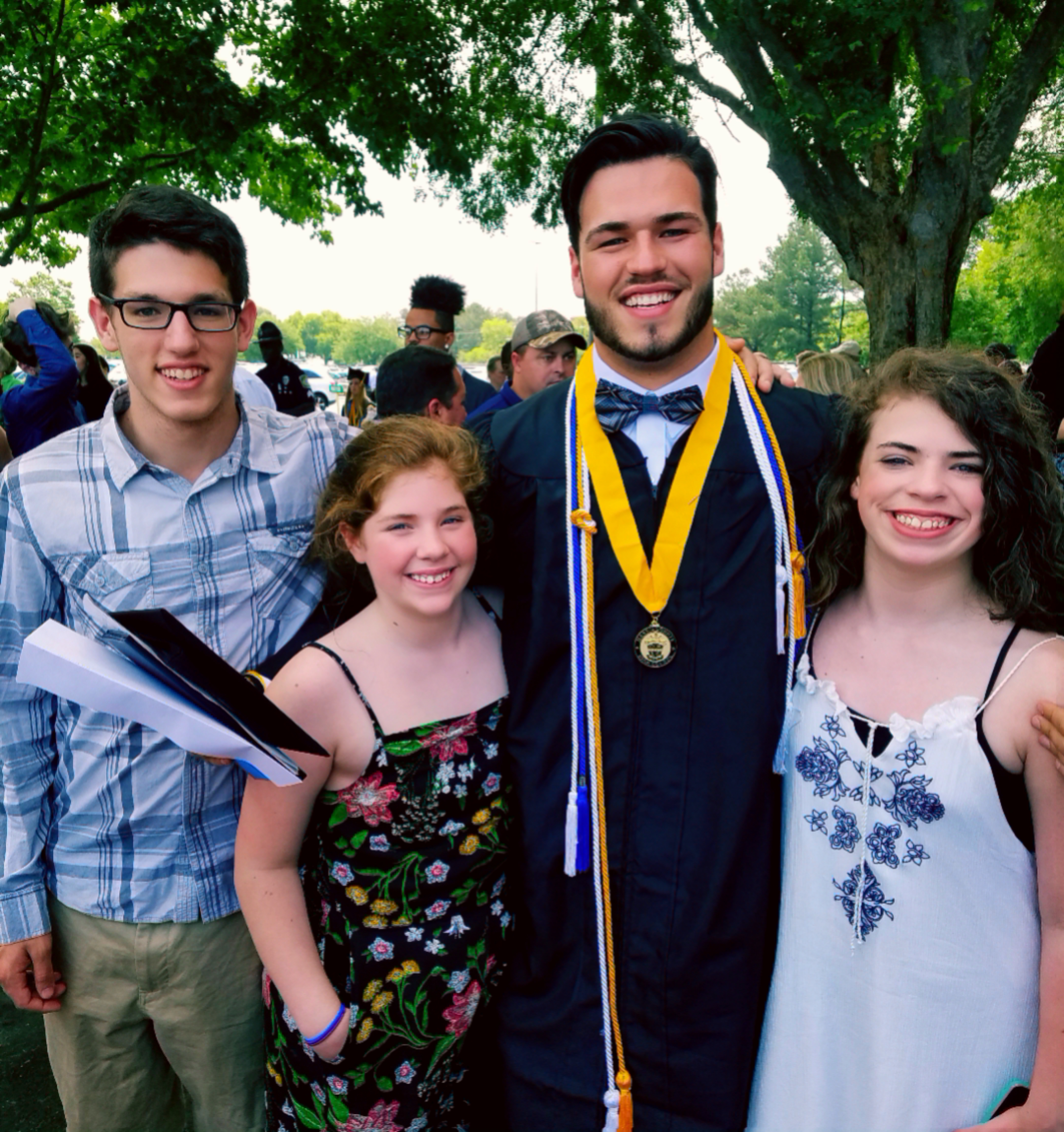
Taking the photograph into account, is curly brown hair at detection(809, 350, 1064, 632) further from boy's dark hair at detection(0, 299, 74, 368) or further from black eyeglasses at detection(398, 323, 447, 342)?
black eyeglasses at detection(398, 323, 447, 342)

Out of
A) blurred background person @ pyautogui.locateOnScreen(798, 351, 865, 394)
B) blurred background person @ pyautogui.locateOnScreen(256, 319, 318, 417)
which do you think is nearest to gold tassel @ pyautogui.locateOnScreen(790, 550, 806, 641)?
blurred background person @ pyautogui.locateOnScreen(798, 351, 865, 394)

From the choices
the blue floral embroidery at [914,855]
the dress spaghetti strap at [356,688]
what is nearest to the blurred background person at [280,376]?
the dress spaghetti strap at [356,688]

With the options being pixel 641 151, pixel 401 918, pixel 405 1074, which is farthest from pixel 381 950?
pixel 641 151

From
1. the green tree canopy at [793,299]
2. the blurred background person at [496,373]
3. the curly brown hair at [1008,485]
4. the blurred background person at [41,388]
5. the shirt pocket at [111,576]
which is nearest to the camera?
the curly brown hair at [1008,485]

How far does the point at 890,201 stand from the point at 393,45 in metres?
5.01

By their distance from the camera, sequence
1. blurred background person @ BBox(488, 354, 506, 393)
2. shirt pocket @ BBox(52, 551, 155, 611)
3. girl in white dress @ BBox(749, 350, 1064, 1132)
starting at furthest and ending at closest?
1. blurred background person @ BBox(488, 354, 506, 393)
2. shirt pocket @ BBox(52, 551, 155, 611)
3. girl in white dress @ BBox(749, 350, 1064, 1132)

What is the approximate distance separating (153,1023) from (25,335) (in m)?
3.31

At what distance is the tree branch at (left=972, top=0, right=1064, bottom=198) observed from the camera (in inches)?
302

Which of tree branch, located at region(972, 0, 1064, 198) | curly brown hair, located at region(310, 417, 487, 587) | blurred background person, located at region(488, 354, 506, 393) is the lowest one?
curly brown hair, located at region(310, 417, 487, 587)

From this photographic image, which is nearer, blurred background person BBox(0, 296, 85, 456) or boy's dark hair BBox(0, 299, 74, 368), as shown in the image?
blurred background person BBox(0, 296, 85, 456)

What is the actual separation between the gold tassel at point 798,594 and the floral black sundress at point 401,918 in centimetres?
68

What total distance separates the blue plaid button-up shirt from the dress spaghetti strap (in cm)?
25

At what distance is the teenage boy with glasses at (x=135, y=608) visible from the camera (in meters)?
1.76

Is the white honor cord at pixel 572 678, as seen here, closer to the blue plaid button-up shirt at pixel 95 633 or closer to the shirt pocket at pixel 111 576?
the blue plaid button-up shirt at pixel 95 633
